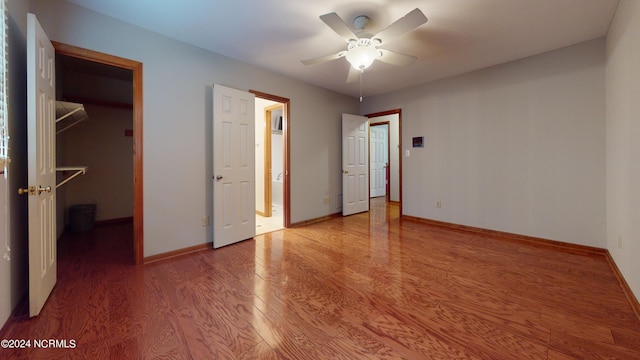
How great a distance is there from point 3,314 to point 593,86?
18.0ft

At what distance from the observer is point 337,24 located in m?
2.05

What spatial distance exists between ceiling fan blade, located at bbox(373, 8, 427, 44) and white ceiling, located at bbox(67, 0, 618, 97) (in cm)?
25

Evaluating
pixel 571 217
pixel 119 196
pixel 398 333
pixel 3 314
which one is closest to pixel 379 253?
pixel 398 333

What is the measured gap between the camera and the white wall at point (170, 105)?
2.29 metres

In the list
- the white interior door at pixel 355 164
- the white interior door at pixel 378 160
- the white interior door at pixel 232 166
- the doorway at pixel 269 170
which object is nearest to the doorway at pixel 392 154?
the white interior door at pixel 378 160

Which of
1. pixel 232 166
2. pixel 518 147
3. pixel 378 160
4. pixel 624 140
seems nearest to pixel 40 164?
pixel 232 166

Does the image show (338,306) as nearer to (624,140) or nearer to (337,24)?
(337,24)

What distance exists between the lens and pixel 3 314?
1.53 m

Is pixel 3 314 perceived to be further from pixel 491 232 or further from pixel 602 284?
pixel 491 232

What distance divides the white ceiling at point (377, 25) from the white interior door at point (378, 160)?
386 cm

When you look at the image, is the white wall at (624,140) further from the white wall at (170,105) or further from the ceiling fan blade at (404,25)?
the white wall at (170,105)

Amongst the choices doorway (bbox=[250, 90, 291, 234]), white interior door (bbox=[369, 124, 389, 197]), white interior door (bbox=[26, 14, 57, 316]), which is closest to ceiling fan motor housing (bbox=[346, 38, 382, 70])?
doorway (bbox=[250, 90, 291, 234])

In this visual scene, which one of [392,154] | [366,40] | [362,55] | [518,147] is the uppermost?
[366,40]

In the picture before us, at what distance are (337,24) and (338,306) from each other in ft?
7.21
